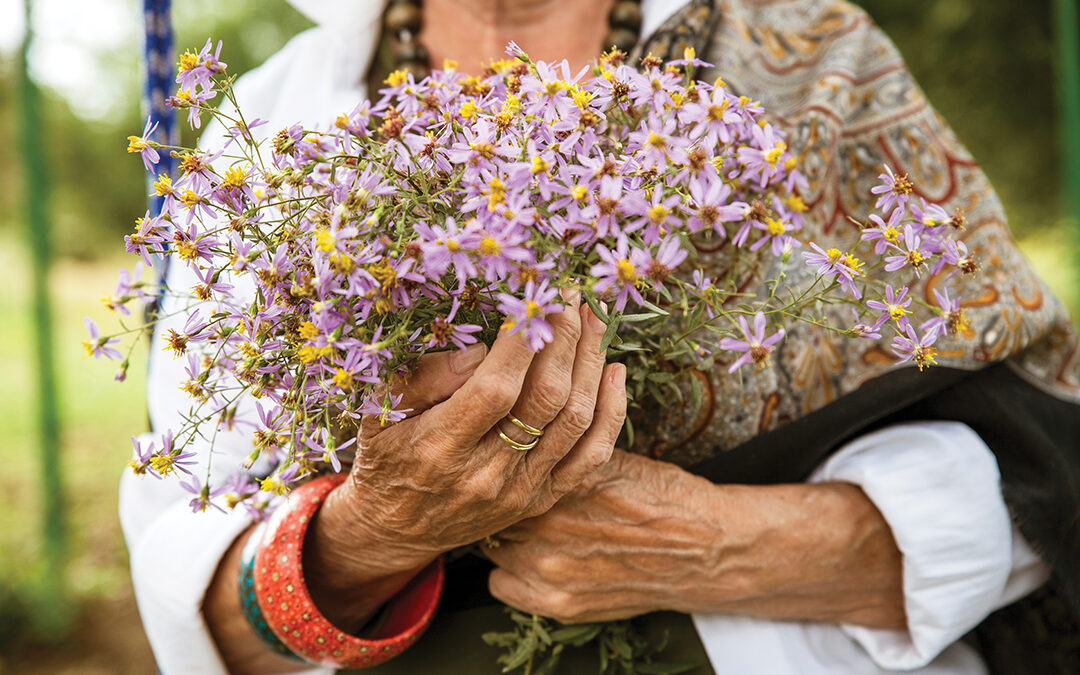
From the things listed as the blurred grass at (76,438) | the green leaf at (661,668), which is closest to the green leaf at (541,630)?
the green leaf at (661,668)

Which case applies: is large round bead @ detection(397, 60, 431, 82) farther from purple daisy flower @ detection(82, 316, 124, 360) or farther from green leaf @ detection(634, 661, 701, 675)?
green leaf @ detection(634, 661, 701, 675)

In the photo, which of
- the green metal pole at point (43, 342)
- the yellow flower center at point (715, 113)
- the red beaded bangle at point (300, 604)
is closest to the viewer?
Answer: the yellow flower center at point (715, 113)

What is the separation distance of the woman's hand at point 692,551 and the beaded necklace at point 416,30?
2.36ft

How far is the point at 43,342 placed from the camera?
11.6 feet

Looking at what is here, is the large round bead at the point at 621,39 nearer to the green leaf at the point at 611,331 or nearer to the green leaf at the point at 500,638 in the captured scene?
the green leaf at the point at 611,331

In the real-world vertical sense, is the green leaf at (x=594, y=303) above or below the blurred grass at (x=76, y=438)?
above

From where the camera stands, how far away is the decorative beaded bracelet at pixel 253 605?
1.12 m

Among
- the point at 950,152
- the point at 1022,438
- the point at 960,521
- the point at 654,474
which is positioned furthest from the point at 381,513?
the point at 950,152

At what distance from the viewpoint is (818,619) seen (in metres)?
1.26

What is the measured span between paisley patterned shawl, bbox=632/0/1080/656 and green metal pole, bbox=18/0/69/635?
300 centimetres

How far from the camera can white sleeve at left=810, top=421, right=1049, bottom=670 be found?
119 cm

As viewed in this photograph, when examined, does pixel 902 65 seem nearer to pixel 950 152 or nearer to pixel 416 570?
pixel 950 152

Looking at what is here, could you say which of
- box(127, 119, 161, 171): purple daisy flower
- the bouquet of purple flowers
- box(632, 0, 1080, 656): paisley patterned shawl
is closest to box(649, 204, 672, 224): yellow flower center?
the bouquet of purple flowers

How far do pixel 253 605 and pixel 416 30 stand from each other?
0.97 meters
